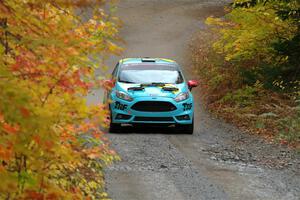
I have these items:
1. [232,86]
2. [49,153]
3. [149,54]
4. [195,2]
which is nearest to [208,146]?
[232,86]

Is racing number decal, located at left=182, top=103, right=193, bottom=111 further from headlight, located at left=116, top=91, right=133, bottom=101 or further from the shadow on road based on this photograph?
headlight, located at left=116, top=91, right=133, bottom=101

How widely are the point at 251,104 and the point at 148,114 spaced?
5.56 metres

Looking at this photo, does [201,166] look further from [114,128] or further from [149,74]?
[149,74]

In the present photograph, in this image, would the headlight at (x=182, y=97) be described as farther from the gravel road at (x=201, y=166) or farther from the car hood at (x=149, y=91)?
the gravel road at (x=201, y=166)

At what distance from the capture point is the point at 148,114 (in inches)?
604

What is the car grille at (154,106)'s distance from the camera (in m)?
15.3

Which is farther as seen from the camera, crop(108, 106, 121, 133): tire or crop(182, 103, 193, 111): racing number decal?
crop(182, 103, 193, 111): racing number decal

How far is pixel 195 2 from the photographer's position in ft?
158

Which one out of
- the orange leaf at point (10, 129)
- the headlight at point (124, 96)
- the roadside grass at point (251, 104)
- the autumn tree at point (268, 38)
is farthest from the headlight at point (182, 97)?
the orange leaf at point (10, 129)

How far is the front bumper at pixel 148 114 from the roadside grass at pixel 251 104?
226cm

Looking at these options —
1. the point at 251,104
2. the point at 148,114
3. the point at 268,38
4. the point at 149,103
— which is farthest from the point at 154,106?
the point at 268,38

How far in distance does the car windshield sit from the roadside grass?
2.61 metres

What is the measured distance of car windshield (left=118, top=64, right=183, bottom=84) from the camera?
1596 centimetres

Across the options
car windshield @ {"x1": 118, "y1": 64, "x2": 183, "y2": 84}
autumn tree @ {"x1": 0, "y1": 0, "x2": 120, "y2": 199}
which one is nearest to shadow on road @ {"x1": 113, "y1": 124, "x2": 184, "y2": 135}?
car windshield @ {"x1": 118, "y1": 64, "x2": 183, "y2": 84}
